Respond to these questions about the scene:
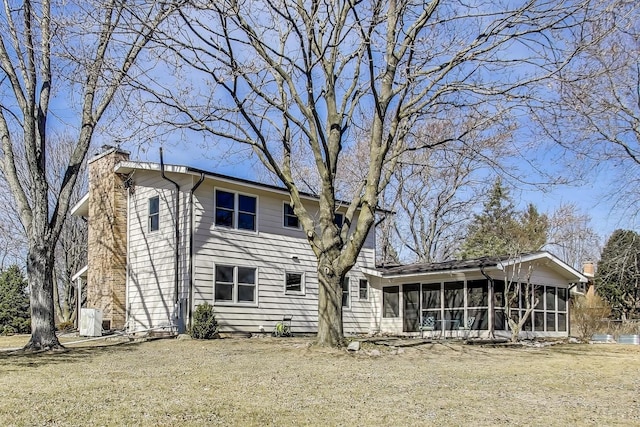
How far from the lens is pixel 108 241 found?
18.6m

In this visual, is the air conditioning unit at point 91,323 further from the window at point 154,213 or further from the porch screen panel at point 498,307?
the porch screen panel at point 498,307

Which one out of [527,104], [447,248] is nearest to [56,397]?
[527,104]

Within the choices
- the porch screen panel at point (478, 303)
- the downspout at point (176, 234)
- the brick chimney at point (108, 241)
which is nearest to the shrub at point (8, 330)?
the brick chimney at point (108, 241)

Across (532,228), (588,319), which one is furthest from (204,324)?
(532,228)

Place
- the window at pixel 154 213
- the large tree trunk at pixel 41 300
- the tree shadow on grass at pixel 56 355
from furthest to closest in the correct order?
the window at pixel 154 213 → the large tree trunk at pixel 41 300 → the tree shadow on grass at pixel 56 355

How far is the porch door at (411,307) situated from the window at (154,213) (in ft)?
30.1

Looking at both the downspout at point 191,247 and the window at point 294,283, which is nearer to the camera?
the downspout at point 191,247

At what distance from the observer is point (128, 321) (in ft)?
57.8

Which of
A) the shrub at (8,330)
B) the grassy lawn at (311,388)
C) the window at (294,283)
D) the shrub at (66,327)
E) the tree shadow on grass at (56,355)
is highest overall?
the window at (294,283)

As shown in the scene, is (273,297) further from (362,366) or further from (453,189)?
(453,189)

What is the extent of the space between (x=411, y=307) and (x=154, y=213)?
31.4ft

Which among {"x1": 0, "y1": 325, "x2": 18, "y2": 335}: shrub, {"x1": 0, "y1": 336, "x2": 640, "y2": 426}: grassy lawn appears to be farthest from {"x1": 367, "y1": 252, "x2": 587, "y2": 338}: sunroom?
{"x1": 0, "y1": 325, "x2": 18, "y2": 335}: shrub

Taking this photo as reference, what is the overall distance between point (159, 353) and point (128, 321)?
675 centimetres

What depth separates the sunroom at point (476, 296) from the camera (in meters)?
18.1
